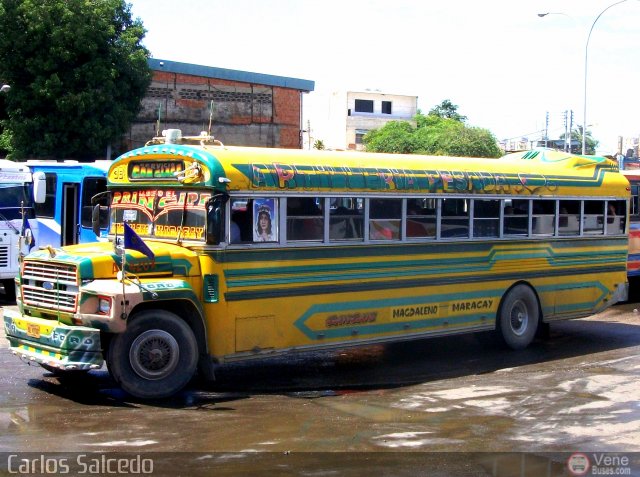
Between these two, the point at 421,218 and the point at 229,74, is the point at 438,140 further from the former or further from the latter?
the point at 421,218

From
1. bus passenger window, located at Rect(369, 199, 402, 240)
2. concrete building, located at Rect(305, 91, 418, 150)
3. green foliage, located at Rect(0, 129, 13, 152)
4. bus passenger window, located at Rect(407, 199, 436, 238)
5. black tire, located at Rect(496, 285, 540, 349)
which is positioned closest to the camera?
bus passenger window, located at Rect(369, 199, 402, 240)

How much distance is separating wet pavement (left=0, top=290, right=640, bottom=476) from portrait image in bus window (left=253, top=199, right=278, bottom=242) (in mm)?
1782

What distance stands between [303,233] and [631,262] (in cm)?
1115

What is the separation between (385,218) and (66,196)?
10.2 m

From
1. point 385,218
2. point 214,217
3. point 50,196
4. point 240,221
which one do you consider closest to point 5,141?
point 50,196

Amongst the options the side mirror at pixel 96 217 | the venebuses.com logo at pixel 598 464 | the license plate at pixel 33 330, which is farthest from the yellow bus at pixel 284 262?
the venebuses.com logo at pixel 598 464

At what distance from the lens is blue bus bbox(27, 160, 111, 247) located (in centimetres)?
1809

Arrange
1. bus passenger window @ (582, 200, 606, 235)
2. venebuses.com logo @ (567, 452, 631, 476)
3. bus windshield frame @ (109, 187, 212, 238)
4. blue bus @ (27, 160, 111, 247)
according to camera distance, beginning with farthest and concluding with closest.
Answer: blue bus @ (27, 160, 111, 247) < bus passenger window @ (582, 200, 606, 235) < bus windshield frame @ (109, 187, 212, 238) < venebuses.com logo @ (567, 452, 631, 476)

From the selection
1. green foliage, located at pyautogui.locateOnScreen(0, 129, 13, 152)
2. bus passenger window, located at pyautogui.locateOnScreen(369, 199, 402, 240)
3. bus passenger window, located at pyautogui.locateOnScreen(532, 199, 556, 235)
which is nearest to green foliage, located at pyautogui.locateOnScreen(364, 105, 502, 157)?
green foliage, located at pyautogui.locateOnScreen(0, 129, 13, 152)

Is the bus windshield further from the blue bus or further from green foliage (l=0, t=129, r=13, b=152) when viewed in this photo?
green foliage (l=0, t=129, r=13, b=152)

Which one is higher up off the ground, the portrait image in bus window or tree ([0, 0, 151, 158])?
tree ([0, 0, 151, 158])

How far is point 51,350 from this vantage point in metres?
8.66

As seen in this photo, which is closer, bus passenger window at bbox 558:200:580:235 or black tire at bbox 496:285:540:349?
black tire at bbox 496:285:540:349

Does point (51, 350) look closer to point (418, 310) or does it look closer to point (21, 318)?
point (21, 318)
